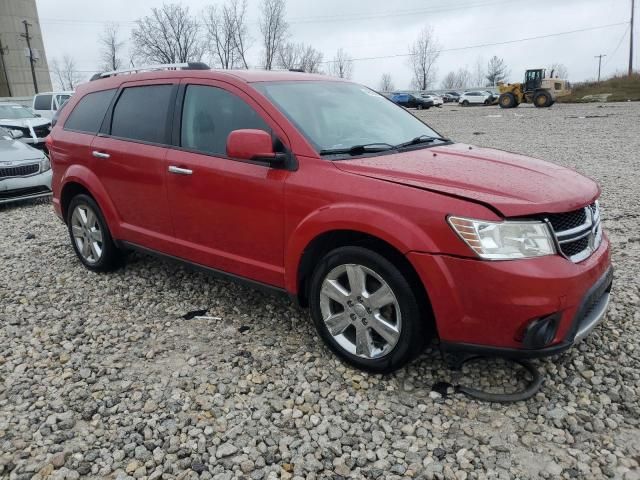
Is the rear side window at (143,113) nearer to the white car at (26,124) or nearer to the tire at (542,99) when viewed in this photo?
the white car at (26,124)

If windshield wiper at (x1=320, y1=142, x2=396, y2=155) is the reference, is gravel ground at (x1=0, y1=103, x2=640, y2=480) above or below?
below

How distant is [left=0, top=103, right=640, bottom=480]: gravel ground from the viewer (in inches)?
97.9

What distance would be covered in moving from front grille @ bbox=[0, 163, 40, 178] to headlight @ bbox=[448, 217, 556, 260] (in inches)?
318

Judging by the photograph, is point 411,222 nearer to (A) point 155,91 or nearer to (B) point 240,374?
(B) point 240,374

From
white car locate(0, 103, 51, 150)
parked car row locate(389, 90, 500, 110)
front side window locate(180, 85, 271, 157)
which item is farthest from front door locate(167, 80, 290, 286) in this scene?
parked car row locate(389, 90, 500, 110)

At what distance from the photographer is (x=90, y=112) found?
4852 millimetres

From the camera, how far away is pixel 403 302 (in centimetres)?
A: 282

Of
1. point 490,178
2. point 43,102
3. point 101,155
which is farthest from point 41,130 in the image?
point 490,178

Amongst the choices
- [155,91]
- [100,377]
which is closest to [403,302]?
[100,377]

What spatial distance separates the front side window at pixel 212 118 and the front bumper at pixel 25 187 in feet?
19.1

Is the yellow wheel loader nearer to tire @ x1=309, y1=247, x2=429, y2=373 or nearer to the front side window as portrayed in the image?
the front side window

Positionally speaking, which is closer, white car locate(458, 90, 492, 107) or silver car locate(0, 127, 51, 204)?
silver car locate(0, 127, 51, 204)

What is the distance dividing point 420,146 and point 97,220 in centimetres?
303

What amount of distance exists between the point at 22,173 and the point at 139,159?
18.1ft
